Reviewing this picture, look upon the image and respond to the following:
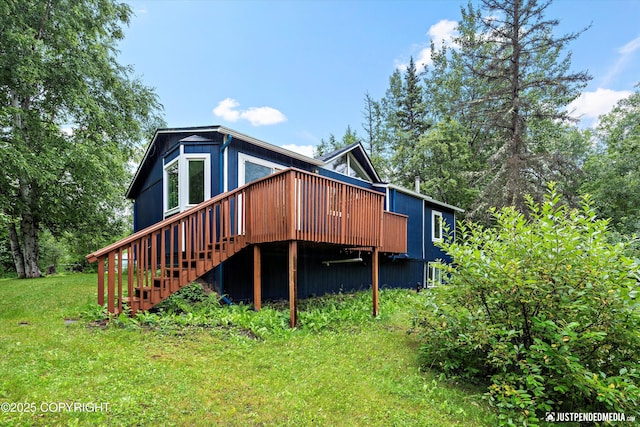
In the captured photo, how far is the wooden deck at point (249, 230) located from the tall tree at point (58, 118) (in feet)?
25.4

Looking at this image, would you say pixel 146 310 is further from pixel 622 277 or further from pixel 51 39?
pixel 51 39

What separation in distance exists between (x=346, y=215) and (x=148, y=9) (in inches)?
633

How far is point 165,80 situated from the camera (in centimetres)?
1955

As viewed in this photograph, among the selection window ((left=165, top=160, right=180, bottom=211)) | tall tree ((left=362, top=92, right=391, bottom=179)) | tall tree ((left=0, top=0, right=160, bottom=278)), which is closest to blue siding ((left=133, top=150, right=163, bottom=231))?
window ((left=165, top=160, right=180, bottom=211))

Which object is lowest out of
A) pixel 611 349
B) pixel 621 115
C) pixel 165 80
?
pixel 611 349

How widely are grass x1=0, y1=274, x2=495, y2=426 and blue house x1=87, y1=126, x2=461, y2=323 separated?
0.88 m

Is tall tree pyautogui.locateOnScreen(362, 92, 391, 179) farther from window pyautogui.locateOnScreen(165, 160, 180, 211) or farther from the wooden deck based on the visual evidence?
the wooden deck

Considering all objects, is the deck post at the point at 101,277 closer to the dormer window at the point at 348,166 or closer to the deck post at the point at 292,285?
the deck post at the point at 292,285

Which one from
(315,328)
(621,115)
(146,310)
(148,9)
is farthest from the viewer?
(621,115)

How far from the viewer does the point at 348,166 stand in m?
12.4

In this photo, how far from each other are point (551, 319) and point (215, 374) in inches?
145

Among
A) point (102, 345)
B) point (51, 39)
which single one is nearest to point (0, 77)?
point (51, 39)

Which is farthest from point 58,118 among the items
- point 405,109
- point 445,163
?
point 405,109

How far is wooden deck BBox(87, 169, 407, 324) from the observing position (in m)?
5.38
